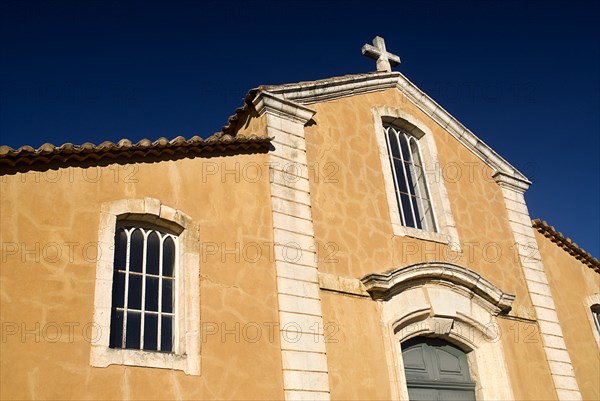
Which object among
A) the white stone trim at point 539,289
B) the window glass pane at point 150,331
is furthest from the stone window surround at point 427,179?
the window glass pane at point 150,331

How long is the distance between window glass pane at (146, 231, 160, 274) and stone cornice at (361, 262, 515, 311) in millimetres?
2894

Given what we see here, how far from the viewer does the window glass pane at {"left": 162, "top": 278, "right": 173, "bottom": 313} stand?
7.79m

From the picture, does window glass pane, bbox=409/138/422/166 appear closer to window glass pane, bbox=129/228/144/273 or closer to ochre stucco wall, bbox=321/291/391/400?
ochre stucco wall, bbox=321/291/391/400

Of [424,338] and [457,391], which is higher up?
[424,338]

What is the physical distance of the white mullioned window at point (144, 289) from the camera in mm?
7410

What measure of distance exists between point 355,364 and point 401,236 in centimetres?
244

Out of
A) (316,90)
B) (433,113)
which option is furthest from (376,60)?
(316,90)

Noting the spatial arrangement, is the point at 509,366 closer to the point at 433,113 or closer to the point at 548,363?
the point at 548,363

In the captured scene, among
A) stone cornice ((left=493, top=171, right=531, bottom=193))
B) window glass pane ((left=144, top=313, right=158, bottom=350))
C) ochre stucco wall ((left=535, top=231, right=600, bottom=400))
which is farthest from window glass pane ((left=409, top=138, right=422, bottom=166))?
window glass pane ((left=144, top=313, right=158, bottom=350))

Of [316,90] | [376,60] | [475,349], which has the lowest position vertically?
[475,349]

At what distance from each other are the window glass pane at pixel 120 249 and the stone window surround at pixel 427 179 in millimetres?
4217

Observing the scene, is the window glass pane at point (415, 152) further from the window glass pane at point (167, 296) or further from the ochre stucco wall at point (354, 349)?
the window glass pane at point (167, 296)

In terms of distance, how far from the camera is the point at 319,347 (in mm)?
8258

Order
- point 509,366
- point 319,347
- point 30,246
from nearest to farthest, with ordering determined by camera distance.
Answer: point 30,246
point 319,347
point 509,366
